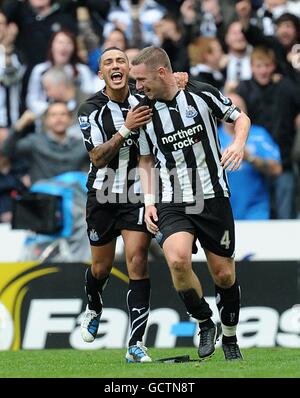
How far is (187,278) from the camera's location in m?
8.30

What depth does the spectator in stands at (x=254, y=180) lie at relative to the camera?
1295 centimetres

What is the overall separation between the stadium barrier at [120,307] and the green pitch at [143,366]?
0.82 metres

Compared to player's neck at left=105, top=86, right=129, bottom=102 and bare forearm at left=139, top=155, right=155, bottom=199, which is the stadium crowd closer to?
player's neck at left=105, top=86, right=129, bottom=102

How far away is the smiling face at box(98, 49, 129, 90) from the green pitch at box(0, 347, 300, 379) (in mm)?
2327

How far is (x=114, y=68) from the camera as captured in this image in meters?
8.84

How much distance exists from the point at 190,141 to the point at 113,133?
0.88 metres

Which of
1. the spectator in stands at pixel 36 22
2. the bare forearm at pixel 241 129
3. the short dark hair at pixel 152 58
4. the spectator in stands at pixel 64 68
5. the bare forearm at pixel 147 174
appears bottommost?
the bare forearm at pixel 147 174

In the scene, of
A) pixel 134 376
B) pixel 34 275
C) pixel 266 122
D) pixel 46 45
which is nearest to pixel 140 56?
pixel 134 376

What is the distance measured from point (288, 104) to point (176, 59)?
183 cm

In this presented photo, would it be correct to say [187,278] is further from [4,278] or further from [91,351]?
[4,278]

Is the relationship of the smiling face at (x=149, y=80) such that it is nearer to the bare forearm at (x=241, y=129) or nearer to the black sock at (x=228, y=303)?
the bare forearm at (x=241, y=129)

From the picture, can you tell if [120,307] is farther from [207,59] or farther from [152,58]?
[207,59]

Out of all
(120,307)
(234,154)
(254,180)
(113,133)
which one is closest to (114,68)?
(113,133)

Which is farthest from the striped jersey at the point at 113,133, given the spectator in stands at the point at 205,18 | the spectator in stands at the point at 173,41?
the spectator in stands at the point at 205,18
